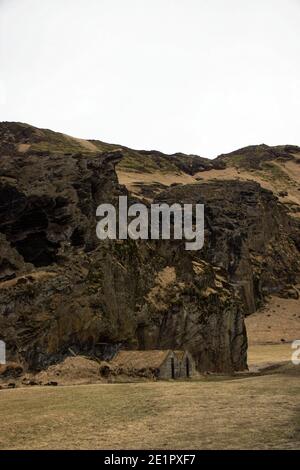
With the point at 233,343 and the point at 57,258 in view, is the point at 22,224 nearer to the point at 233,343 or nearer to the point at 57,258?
the point at 57,258

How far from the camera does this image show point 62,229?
2183 inches

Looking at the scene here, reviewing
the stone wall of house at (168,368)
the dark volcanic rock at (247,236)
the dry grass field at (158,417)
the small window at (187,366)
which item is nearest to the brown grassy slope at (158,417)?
the dry grass field at (158,417)

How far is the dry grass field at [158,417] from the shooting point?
66.9 ft

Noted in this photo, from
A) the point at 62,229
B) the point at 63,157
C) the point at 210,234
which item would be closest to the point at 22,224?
the point at 62,229

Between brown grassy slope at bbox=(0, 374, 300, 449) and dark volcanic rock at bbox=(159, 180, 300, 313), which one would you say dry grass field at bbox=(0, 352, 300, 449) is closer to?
brown grassy slope at bbox=(0, 374, 300, 449)

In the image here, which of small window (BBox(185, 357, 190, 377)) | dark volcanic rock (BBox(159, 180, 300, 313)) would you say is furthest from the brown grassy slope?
dark volcanic rock (BBox(159, 180, 300, 313))

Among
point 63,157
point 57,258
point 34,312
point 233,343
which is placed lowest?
point 233,343

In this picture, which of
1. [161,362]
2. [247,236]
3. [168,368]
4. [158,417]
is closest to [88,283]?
[161,362]

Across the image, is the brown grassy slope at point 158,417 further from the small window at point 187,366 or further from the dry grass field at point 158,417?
the small window at point 187,366

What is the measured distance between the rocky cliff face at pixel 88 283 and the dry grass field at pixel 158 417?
13924 millimetres

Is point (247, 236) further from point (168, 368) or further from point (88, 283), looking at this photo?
point (168, 368)

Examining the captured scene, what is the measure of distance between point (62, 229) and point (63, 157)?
A: 34.5ft

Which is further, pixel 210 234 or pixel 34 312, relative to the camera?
pixel 210 234

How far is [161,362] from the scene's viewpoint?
154 feet
